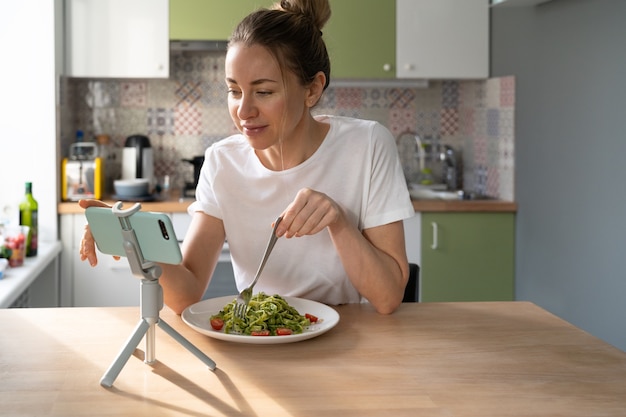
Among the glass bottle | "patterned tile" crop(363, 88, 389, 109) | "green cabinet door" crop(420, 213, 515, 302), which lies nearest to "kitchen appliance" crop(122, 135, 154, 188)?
the glass bottle

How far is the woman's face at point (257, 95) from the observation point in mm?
1716

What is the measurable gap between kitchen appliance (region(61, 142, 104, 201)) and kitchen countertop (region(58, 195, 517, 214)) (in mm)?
58

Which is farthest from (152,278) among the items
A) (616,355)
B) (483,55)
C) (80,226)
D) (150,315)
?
(483,55)

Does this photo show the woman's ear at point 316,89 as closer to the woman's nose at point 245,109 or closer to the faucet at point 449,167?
the woman's nose at point 245,109

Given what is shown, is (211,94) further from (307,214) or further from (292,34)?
(307,214)

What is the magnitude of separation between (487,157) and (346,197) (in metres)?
2.29

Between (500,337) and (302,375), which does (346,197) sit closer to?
(500,337)

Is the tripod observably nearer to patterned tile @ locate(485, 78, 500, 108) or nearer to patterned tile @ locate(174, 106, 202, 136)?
patterned tile @ locate(485, 78, 500, 108)

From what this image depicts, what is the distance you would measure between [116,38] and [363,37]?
3.64 ft

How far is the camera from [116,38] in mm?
3838

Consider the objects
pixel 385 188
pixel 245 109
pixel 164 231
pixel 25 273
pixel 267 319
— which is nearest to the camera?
pixel 164 231

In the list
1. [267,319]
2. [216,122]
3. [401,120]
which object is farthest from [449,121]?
[267,319]

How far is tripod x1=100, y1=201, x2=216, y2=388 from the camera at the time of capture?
50.5 inches

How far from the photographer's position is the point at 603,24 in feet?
9.37
